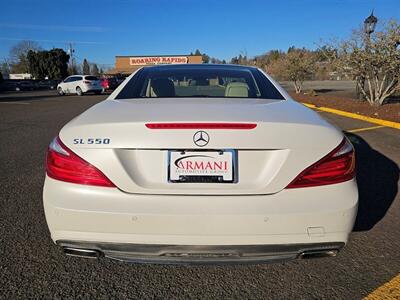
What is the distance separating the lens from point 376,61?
1230 centimetres

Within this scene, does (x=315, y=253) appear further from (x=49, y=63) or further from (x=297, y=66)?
(x=49, y=63)

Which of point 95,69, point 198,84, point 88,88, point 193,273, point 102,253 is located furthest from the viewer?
point 95,69

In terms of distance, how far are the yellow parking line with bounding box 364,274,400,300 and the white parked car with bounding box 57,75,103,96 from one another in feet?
89.6

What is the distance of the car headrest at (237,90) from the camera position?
2964 millimetres

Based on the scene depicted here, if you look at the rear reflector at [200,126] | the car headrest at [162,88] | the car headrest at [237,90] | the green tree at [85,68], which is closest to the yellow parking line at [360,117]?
the car headrest at [237,90]

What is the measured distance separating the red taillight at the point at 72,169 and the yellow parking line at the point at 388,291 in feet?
Result: 5.88

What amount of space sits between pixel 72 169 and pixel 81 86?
27.2 meters

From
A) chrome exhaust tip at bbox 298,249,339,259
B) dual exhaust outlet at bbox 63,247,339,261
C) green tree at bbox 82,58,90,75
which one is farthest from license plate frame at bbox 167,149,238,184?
green tree at bbox 82,58,90,75

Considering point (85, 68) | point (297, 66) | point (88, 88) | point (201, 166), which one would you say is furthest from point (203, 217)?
point (85, 68)

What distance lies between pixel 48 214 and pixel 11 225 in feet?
4.93

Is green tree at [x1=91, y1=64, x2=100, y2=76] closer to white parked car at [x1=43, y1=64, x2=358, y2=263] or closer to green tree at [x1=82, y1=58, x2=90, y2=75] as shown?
green tree at [x1=82, y1=58, x2=90, y2=75]

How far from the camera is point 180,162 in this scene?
1.91 m

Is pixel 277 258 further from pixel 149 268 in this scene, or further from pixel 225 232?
pixel 149 268

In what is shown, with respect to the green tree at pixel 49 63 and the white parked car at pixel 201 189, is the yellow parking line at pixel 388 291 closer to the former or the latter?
the white parked car at pixel 201 189
